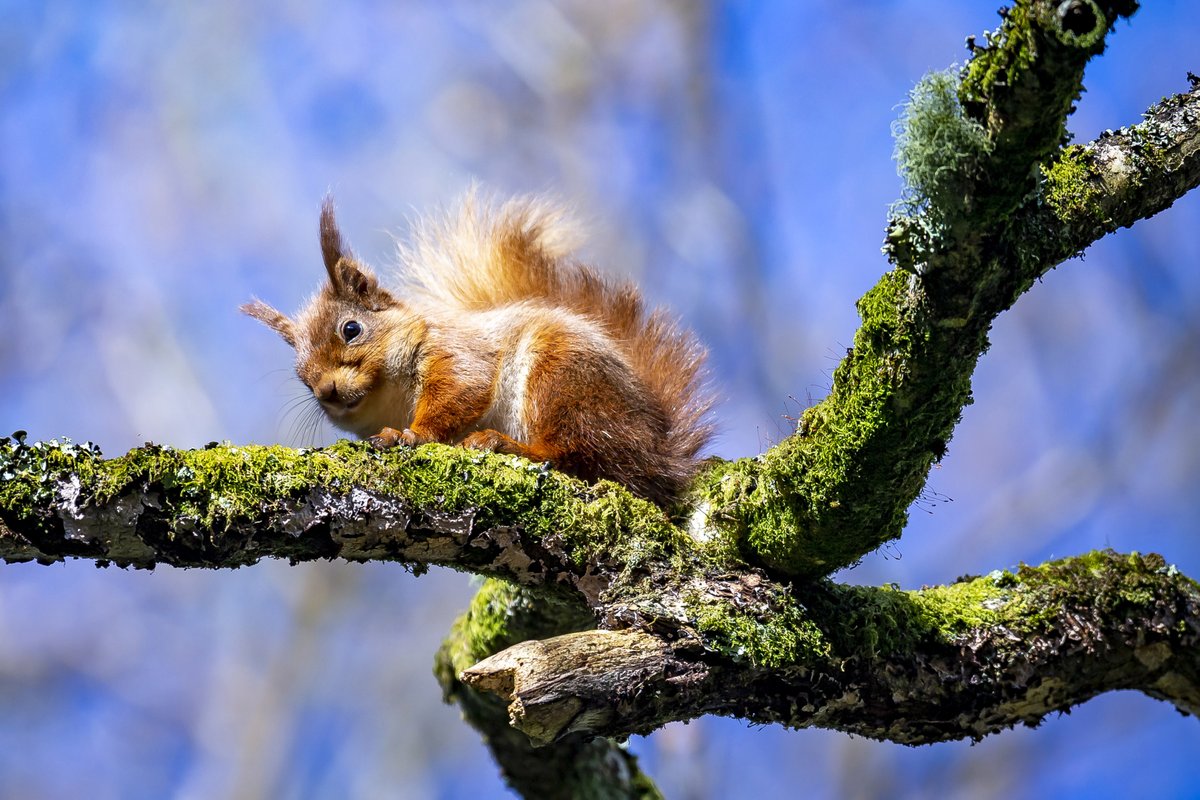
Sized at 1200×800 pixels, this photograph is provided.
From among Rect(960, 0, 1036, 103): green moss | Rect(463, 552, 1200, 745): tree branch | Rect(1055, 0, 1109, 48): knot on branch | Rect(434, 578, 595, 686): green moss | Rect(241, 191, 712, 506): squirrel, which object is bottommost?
Rect(463, 552, 1200, 745): tree branch


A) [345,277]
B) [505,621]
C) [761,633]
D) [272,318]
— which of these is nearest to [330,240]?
[345,277]

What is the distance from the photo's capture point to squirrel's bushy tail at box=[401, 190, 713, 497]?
3.62 m

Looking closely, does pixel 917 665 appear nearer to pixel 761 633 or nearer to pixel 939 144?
pixel 761 633

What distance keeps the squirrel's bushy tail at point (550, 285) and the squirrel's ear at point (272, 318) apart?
1.81 ft

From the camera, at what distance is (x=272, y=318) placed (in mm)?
4176

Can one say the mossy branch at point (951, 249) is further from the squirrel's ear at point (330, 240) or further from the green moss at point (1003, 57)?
the squirrel's ear at point (330, 240)

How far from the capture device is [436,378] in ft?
11.8

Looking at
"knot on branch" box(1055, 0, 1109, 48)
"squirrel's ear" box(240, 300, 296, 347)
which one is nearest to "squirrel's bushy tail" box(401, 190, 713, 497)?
"squirrel's ear" box(240, 300, 296, 347)

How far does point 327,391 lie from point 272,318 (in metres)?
0.58

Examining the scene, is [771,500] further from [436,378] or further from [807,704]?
[436,378]

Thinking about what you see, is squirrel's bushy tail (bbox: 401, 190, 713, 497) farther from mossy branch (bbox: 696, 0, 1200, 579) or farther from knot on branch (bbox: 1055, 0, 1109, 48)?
knot on branch (bbox: 1055, 0, 1109, 48)

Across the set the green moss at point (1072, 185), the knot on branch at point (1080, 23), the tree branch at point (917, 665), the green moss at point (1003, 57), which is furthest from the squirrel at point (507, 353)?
the knot on branch at point (1080, 23)

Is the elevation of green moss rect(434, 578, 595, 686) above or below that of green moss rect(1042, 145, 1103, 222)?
above

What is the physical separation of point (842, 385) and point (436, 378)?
67.9 inches
